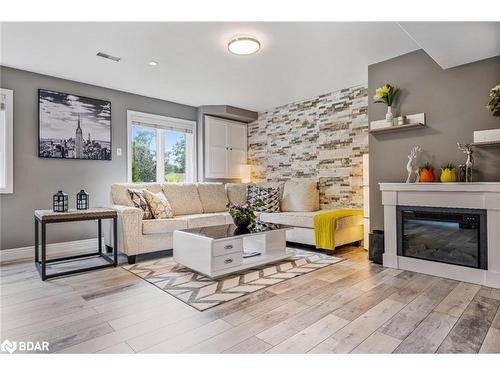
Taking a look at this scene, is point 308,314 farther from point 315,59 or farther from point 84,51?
point 84,51

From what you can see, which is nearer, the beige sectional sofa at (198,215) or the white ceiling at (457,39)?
the white ceiling at (457,39)

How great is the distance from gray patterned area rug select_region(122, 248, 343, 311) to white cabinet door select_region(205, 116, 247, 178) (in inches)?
97.2

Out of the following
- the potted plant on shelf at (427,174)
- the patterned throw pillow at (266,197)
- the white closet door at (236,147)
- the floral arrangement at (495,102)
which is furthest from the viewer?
the white closet door at (236,147)

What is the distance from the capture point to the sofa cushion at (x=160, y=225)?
143 inches

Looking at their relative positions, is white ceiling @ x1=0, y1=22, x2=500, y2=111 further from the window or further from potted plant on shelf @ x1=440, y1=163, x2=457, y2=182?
potted plant on shelf @ x1=440, y1=163, x2=457, y2=182

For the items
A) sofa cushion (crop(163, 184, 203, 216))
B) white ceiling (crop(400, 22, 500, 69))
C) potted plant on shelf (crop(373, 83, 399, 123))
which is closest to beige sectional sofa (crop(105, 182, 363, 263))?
sofa cushion (crop(163, 184, 203, 216))

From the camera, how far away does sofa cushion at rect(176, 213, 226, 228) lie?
4.03 metres

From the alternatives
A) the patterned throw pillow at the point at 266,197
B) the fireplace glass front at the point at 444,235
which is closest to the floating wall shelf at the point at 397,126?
the fireplace glass front at the point at 444,235

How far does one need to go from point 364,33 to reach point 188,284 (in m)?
2.86

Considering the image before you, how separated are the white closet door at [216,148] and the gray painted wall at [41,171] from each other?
4.86ft

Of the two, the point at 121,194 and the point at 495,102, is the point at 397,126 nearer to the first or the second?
the point at 495,102

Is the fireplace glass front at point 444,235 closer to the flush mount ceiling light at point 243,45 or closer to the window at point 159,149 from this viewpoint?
the flush mount ceiling light at point 243,45
